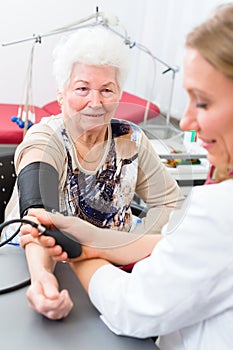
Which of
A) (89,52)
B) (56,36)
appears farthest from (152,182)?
(56,36)

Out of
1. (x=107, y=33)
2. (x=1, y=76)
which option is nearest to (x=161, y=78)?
(x=1, y=76)

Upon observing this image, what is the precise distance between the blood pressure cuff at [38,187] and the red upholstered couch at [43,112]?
1.13 feet

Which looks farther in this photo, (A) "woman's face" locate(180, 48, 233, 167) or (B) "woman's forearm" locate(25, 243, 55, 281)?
(B) "woman's forearm" locate(25, 243, 55, 281)

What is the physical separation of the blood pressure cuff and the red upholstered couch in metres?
0.34

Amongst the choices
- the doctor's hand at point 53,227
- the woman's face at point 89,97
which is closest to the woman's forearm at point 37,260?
the doctor's hand at point 53,227

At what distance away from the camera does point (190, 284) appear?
704 millimetres

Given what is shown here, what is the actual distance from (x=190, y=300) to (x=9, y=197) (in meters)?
0.93

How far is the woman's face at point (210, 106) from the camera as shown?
0.66 meters

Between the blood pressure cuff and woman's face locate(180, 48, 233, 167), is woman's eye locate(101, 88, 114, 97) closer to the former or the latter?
the blood pressure cuff

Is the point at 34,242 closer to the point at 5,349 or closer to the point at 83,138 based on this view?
the point at 5,349

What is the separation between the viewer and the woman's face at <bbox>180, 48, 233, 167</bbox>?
2.18ft

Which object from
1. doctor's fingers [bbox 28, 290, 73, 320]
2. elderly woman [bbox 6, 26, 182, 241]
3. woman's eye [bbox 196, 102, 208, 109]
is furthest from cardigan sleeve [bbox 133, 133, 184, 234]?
woman's eye [bbox 196, 102, 208, 109]

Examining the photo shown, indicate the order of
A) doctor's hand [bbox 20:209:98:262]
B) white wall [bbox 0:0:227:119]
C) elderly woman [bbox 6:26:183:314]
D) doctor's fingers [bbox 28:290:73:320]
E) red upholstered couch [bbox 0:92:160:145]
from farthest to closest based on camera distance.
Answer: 1. white wall [bbox 0:0:227:119]
2. red upholstered couch [bbox 0:92:160:145]
3. elderly woman [bbox 6:26:183:314]
4. doctor's hand [bbox 20:209:98:262]
5. doctor's fingers [bbox 28:290:73:320]

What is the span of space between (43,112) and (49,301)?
2559 millimetres
